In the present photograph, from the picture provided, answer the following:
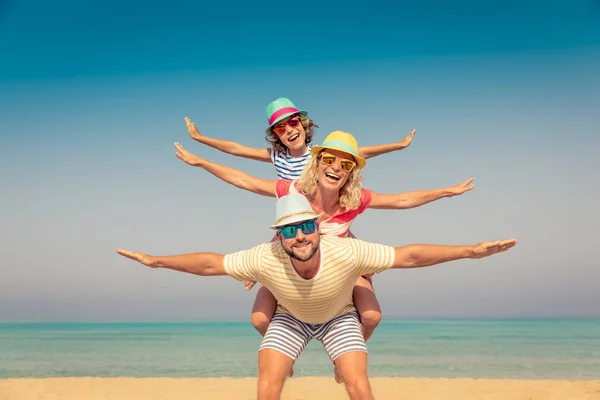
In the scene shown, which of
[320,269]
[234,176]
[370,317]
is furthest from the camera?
[234,176]

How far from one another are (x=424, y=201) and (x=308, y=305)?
1539mm

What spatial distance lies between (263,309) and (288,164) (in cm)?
156

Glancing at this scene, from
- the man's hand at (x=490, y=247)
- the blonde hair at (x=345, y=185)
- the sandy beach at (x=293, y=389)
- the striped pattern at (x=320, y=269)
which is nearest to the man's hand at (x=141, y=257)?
the striped pattern at (x=320, y=269)

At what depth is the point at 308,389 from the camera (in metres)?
14.5

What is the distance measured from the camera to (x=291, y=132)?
6.89 metres

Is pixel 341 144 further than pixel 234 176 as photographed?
No

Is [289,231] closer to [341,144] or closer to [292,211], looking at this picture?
[292,211]

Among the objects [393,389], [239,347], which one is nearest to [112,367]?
[239,347]

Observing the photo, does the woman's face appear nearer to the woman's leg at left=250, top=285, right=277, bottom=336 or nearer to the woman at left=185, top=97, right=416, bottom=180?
the woman at left=185, top=97, right=416, bottom=180

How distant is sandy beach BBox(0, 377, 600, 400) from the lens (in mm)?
13234

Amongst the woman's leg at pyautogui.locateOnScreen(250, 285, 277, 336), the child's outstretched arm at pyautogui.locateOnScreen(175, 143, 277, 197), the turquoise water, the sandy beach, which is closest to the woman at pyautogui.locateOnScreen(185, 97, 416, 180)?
the child's outstretched arm at pyautogui.locateOnScreen(175, 143, 277, 197)

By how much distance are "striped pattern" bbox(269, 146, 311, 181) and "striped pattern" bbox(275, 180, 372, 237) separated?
64cm

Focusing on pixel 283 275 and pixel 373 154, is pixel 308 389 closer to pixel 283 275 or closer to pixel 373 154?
pixel 373 154

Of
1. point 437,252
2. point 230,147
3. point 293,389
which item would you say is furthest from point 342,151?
point 293,389
